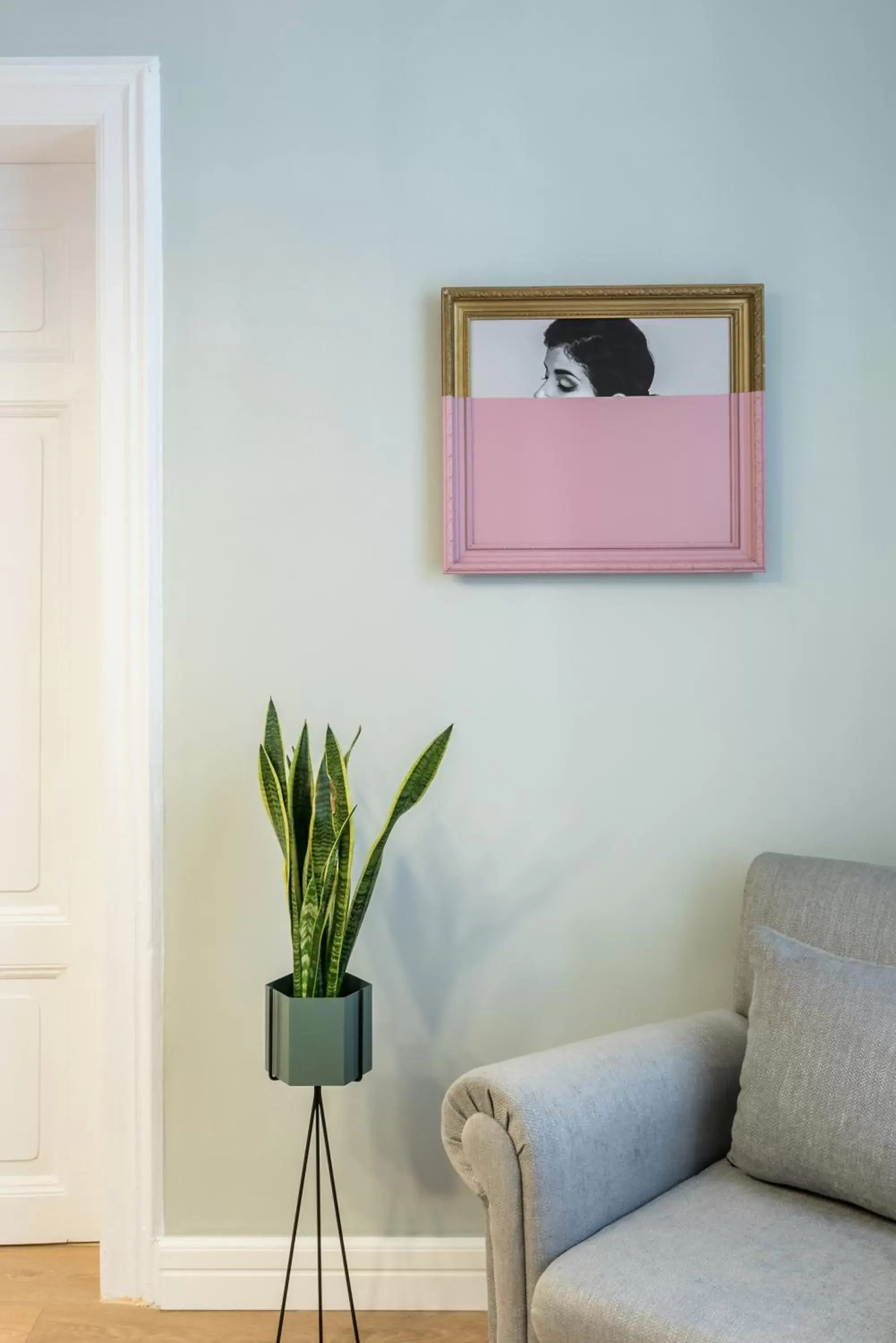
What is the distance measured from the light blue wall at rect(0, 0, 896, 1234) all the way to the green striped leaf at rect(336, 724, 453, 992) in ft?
0.86

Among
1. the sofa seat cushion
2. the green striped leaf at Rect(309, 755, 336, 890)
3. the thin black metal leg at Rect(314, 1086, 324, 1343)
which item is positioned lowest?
the thin black metal leg at Rect(314, 1086, 324, 1343)

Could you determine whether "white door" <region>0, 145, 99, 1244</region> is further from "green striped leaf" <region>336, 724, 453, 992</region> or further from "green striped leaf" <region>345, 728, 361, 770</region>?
"green striped leaf" <region>336, 724, 453, 992</region>

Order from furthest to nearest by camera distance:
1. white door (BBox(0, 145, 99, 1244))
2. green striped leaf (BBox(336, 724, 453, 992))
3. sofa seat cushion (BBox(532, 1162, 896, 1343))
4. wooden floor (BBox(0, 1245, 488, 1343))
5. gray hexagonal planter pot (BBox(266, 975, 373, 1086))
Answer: white door (BBox(0, 145, 99, 1244)), wooden floor (BBox(0, 1245, 488, 1343)), green striped leaf (BBox(336, 724, 453, 992)), gray hexagonal planter pot (BBox(266, 975, 373, 1086)), sofa seat cushion (BBox(532, 1162, 896, 1343))

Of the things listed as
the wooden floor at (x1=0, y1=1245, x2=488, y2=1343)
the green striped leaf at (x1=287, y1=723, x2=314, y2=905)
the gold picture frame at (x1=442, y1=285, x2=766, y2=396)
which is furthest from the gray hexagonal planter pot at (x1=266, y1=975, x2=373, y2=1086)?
the gold picture frame at (x1=442, y1=285, x2=766, y2=396)

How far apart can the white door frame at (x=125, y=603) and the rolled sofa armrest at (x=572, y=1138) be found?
0.78 meters

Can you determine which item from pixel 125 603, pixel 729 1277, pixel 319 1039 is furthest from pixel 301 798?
pixel 729 1277

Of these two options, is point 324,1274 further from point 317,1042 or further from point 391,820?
point 391,820

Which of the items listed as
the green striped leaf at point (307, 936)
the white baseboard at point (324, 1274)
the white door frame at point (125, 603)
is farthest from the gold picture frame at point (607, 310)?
the white baseboard at point (324, 1274)

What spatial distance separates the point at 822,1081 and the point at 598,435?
1.20m

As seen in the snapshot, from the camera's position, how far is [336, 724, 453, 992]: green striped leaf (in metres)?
1.76

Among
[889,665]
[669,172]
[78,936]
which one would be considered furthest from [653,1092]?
[669,172]

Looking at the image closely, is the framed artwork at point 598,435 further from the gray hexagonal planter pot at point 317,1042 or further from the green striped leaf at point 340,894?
the gray hexagonal planter pot at point 317,1042

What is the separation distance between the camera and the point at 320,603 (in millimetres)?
2053

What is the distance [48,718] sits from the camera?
2.23m
